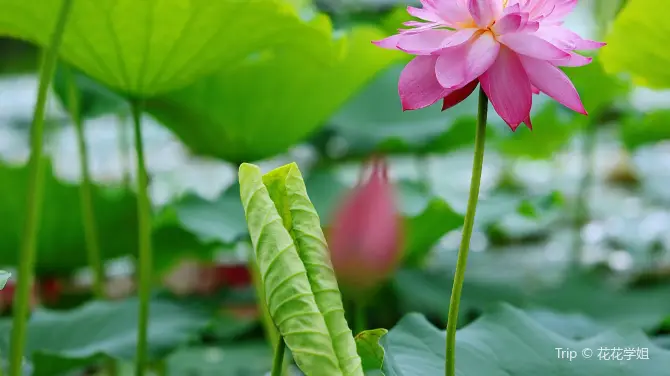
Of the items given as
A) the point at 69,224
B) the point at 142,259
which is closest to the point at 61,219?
the point at 69,224

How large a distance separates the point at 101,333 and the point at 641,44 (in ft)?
1.94

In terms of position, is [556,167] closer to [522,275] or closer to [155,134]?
[522,275]

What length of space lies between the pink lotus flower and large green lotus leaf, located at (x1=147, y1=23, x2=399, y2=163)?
459 millimetres

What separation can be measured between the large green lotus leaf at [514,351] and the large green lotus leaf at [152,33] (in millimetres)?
257

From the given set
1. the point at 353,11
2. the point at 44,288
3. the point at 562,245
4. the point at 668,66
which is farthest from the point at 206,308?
the point at 353,11

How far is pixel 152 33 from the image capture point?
22.6 inches

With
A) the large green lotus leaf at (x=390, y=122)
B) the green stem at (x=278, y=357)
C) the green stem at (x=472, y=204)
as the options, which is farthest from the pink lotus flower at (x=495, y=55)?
the large green lotus leaf at (x=390, y=122)

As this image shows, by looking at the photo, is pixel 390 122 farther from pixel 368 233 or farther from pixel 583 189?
pixel 368 233

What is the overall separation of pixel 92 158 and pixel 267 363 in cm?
122

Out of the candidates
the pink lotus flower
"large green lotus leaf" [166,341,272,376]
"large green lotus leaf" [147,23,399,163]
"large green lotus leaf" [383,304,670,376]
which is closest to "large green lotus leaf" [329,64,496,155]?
"large green lotus leaf" [147,23,399,163]

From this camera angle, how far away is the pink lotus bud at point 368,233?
0.33 m

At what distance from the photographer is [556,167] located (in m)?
1.86

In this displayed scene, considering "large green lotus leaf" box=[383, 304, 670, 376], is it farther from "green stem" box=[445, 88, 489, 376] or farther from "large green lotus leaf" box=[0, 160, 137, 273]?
"large green lotus leaf" box=[0, 160, 137, 273]

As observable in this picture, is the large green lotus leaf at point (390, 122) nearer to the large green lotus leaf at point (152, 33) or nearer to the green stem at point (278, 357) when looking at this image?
the large green lotus leaf at point (152, 33)
